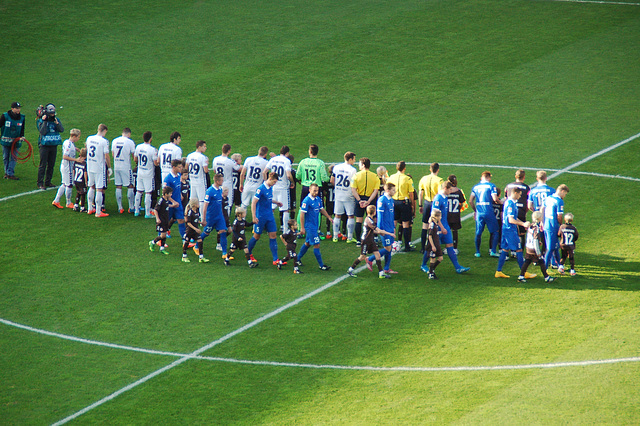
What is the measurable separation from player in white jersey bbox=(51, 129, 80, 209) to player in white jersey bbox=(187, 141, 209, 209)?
157 inches

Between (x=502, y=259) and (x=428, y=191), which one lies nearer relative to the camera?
(x=502, y=259)

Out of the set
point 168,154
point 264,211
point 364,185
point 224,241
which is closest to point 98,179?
point 168,154

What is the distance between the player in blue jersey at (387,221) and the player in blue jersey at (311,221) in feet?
4.12

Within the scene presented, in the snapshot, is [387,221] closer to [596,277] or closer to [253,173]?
[253,173]

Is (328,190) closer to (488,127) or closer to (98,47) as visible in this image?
(488,127)

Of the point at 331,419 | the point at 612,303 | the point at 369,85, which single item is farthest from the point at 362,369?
the point at 369,85

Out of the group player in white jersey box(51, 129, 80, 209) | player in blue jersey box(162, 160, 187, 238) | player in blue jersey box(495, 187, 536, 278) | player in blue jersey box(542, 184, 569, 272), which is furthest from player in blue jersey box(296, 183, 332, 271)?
player in white jersey box(51, 129, 80, 209)

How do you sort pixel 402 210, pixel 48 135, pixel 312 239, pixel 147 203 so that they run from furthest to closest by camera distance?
pixel 48 135 < pixel 147 203 < pixel 402 210 < pixel 312 239

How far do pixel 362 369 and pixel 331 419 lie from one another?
5.99 feet

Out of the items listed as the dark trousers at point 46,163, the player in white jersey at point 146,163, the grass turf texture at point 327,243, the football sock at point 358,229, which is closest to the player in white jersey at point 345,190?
the football sock at point 358,229

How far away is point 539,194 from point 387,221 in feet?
12.5

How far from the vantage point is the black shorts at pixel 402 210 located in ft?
67.2

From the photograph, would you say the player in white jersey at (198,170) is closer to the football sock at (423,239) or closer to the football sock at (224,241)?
the football sock at (224,241)

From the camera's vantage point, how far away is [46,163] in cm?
2602
